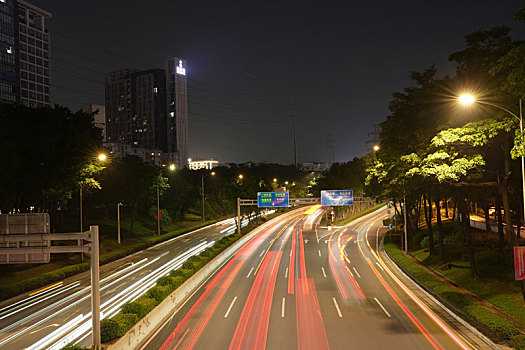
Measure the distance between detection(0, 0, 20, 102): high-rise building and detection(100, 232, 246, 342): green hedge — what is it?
11343 centimetres

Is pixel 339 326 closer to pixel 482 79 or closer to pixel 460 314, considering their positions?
pixel 460 314

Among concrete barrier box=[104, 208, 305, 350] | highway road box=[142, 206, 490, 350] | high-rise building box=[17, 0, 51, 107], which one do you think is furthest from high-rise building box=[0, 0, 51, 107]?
highway road box=[142, 206, 490, 350]

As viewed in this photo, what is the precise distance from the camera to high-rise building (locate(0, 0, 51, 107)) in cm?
11521

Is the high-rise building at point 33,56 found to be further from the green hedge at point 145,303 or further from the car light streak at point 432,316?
the car light streak at point 432,316

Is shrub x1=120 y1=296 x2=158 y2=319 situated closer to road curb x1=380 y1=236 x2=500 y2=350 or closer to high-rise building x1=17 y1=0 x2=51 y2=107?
road curb x1=380 y1=236 x2=500 y2=350

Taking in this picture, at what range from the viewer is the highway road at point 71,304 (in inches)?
726

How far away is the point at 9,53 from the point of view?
116m

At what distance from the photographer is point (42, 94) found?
128m

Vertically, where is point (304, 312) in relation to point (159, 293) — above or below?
below

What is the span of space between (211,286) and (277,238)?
31.7 meters

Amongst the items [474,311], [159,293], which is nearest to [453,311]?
[474,311]

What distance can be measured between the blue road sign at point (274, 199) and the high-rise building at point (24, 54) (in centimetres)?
9740

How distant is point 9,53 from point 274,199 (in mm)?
110102

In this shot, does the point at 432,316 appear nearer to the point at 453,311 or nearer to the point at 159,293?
the point at 453,311
